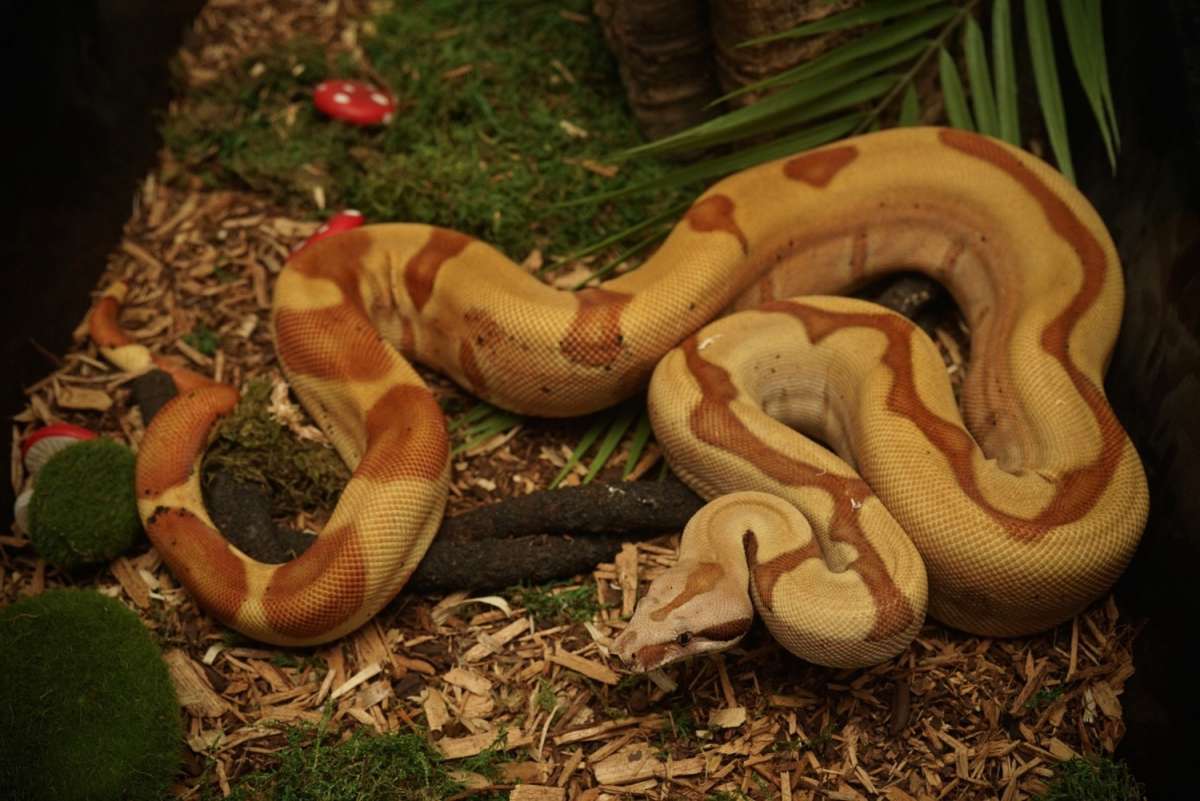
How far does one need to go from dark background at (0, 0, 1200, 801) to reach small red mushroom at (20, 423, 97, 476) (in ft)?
0.41

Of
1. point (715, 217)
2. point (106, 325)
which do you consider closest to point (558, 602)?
point (715, 217)

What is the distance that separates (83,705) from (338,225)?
2.66m

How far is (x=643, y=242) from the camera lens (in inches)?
192

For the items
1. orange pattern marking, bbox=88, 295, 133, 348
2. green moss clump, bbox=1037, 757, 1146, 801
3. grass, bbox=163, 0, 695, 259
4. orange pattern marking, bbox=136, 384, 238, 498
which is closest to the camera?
green moss clump, bbox=1037, 757, 1146, 801

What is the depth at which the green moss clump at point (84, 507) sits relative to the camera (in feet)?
13.1

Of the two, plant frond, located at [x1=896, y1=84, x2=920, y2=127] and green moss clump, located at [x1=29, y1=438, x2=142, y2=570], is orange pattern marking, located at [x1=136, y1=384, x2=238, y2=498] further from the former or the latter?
plant frond, located at [x1=896, y1=84, x2=920, y2=127]

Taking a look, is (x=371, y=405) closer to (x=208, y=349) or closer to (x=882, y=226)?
(x=208, y=349)

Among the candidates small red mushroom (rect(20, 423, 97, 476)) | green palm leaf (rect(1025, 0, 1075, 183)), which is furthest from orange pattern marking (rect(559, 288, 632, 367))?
small red mushroom (rect(20, 423, 97, 476))

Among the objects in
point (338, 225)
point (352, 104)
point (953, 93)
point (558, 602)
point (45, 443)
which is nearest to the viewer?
point (558, 602)

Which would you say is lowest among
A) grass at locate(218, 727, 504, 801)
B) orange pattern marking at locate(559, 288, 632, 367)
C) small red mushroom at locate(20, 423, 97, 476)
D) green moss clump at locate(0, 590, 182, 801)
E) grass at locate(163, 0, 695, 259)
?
grass at locate(218, 727, 504, 801)

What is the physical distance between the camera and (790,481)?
151 inches

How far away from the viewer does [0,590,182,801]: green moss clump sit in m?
3.21

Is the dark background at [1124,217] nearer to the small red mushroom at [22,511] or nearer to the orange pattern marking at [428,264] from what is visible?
the small red mushroom at [22,511]

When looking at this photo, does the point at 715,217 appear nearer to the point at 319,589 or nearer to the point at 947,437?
the point at 947,437
